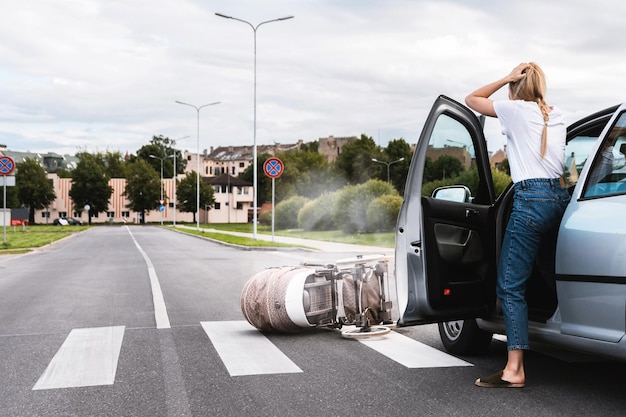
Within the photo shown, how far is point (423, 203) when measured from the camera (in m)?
5.36

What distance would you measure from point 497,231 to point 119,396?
2949 mm

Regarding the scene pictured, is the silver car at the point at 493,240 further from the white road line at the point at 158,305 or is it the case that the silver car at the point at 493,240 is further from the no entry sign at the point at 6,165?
the no entry sign at the point at 6,165

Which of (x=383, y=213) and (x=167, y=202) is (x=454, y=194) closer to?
(x=383, y=213)

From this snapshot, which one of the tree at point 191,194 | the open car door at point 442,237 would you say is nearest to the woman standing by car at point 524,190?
the open car door at point 442,237

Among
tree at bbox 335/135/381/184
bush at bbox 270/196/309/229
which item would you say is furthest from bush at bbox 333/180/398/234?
tree at bbox 335/135/381/184

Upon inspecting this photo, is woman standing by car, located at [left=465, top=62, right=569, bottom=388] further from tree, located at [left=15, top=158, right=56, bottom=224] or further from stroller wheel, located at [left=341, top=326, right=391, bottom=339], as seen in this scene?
tree, located at [left=15, top=158, right=56, bottom=224]

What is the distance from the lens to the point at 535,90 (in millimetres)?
5301

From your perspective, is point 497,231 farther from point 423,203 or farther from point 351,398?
point 351,398

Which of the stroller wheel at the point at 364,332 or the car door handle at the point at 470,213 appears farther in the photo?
the stroller wheel at the point at 364,332

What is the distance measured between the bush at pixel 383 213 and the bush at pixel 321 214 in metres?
7.87

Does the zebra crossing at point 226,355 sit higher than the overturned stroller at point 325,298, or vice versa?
the overturned stroller at point 325,298

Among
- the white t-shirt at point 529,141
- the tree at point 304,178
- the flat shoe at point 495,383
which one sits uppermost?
the tree at point 304,178

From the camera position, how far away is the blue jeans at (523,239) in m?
5.09

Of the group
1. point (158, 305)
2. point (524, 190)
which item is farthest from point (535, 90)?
point (158, 305)
